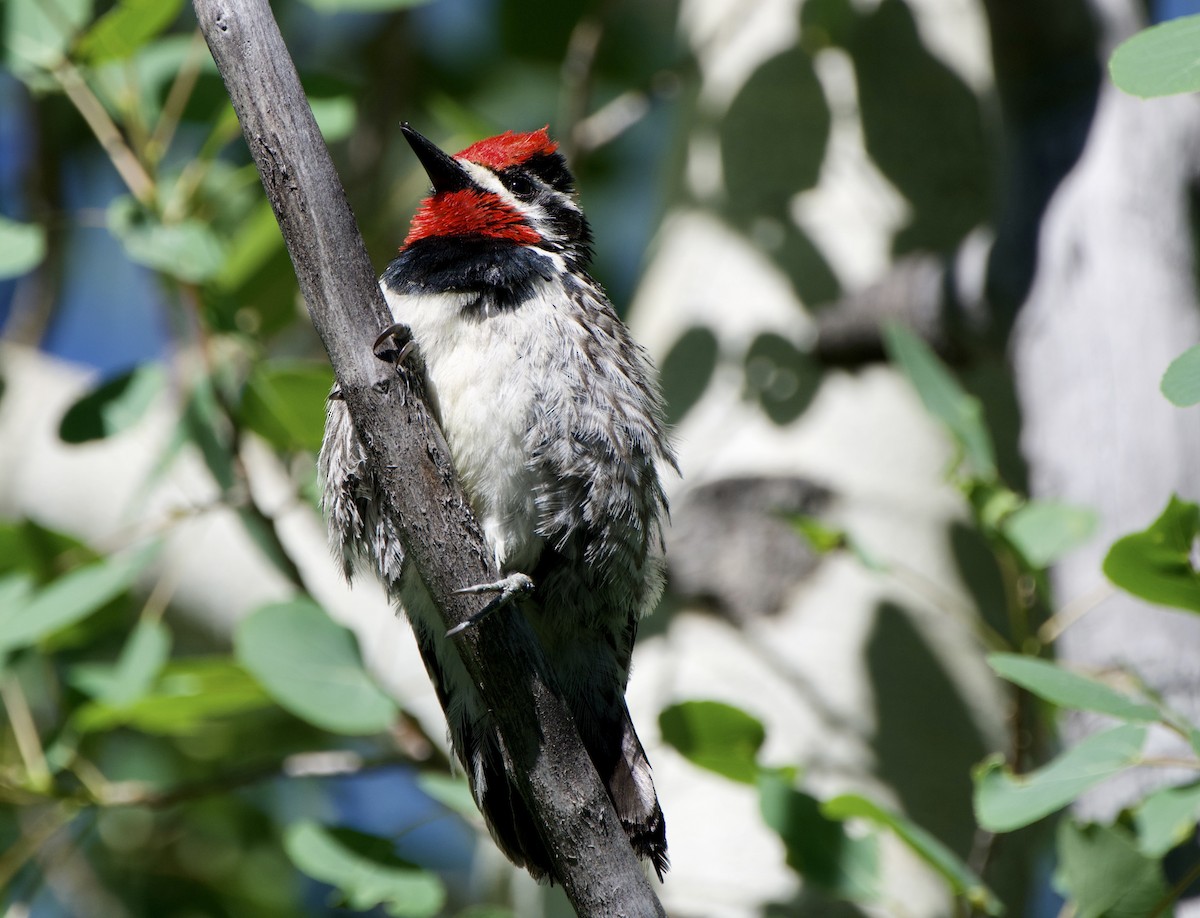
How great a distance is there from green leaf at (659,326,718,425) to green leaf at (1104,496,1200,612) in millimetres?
1375

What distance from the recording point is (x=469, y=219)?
2367 mm

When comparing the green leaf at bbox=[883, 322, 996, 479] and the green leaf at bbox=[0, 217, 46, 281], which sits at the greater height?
the green leaf at bbox=[0, 217, 46, 281]

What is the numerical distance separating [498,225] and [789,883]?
1.41m

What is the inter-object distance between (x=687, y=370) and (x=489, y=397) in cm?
115

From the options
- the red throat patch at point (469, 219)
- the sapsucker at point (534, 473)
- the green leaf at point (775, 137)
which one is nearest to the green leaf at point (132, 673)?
the sapsucker at point (534, 473)

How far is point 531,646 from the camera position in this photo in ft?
5.25

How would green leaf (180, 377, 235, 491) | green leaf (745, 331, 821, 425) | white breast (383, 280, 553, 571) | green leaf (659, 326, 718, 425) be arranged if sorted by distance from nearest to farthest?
white breast (383, 280, 553, 571) → green leaf (180, 377, 235, 491) → green leaf (745, 331, 821, 425) → green leaf (659, 326, 718, 425)

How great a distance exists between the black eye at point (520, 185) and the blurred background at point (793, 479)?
0.40 m

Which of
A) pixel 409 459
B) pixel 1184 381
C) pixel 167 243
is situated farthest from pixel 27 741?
pixel 1184 381

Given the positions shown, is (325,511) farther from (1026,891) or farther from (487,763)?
(1026,891)

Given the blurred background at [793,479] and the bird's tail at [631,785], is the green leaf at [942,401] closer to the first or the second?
the blurred background at [793,479]

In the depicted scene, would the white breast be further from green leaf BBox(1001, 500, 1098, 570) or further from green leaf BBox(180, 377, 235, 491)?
green leaf BBox(1001, 500, 1098, 570)

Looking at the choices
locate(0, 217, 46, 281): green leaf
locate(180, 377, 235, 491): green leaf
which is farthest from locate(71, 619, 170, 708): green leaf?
locate(0, 217, 46, 281): green leaf

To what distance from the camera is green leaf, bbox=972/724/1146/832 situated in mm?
1776
